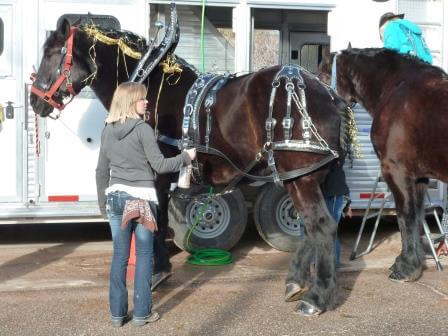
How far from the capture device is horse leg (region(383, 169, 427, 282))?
6199 mm

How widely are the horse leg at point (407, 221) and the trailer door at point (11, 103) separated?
11.9 ft

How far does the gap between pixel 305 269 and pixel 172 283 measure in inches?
50.5

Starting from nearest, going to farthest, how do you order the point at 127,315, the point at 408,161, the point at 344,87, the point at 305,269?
the point at 127,315 < the point at 305,269 < the point at 408,161 < the point at 344,87

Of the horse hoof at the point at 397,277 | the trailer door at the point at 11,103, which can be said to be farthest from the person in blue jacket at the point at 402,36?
the trailer door at the point at 11,103

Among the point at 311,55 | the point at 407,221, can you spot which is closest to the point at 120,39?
the point at 407,221

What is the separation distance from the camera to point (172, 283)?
6172 mm

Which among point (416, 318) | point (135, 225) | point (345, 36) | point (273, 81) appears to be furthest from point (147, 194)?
point (345, 36)

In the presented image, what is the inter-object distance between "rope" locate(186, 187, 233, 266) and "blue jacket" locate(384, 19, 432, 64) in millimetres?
2271

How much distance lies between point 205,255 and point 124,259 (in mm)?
2364

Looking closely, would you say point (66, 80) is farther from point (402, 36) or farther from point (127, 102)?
point (402, 36)

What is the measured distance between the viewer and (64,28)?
5.84 meters

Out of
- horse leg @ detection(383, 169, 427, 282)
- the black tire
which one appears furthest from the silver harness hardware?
the black tire

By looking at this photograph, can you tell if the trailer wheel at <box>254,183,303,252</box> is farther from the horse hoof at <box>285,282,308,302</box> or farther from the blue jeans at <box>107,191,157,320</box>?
the blue jeans at <box>107,191,157,320</box>

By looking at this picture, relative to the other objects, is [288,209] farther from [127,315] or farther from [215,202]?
[127,315]
